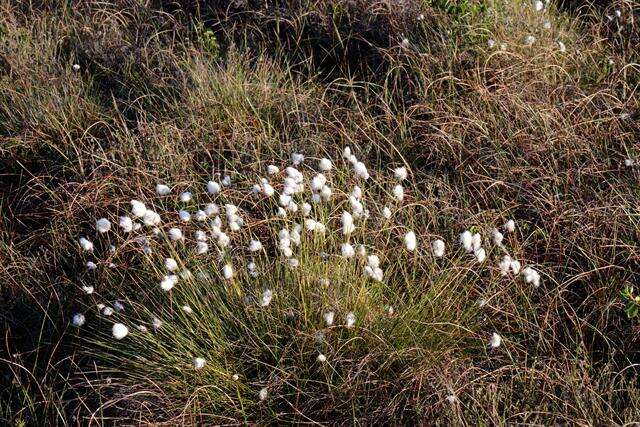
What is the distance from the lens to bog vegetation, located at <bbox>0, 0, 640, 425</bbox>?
2531 mm

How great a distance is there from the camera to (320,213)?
2.85 m

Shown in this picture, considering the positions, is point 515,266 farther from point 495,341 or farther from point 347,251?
point 347,251

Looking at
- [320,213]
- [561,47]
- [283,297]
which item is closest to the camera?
[283,297]

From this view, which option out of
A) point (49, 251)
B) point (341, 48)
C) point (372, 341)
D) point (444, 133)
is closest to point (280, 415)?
point (372, 341)

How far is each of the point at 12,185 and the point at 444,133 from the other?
2.13 meters

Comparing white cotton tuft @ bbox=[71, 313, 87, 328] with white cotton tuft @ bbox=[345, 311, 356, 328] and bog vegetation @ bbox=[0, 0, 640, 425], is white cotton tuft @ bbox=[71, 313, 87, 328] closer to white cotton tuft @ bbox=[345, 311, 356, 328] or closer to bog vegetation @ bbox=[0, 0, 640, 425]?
bog vegetation @ bbox=[0, 0, 640, 425]

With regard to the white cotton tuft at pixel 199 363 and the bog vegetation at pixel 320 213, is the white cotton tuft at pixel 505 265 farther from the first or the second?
the white cotton tuft at pixel 199 363

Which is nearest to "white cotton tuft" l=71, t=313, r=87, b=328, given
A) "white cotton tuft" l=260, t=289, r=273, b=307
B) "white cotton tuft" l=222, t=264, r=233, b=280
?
"white cotton tuft" l=222, t=264, r=233, b=280

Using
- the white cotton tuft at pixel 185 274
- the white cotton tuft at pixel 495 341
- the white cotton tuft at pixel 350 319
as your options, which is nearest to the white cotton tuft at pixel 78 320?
the white cotton tuft at pixel 185 274

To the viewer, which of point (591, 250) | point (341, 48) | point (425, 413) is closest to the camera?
point (425, 413)

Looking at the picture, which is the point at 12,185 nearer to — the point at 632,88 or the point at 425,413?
the point at 425,413

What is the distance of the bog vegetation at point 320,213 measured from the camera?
2531 millimetres

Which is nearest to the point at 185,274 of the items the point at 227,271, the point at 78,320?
the point at 227,271

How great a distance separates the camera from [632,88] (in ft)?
12.7
